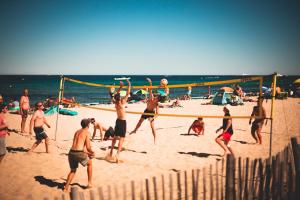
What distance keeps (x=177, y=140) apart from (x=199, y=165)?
2.73 m

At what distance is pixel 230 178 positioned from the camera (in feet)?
11.5

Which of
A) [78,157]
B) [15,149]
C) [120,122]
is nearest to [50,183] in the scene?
[78,157]

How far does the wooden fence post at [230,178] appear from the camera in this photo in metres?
3.47

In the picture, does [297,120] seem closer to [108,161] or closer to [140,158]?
[140,158]

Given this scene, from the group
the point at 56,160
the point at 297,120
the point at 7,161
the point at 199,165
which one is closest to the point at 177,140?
the point at 199,165

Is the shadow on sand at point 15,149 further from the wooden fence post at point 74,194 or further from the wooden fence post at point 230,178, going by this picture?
the wooden fence post at point 230,178

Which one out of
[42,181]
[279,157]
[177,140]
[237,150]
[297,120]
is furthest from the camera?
[297,120]

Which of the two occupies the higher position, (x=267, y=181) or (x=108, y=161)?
(x=267, y=181)

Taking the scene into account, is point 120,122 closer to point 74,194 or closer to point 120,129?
point 120,129

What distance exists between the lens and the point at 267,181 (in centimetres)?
368

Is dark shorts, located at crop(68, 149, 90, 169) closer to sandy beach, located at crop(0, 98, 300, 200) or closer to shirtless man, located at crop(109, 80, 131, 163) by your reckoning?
sandy beach, located at crop(0, 98, 300, 200)

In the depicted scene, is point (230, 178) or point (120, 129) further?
point (120, 129)

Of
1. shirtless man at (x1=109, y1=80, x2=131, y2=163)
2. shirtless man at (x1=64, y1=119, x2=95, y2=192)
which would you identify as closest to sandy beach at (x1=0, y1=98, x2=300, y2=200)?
shirtless man at (x1=109, y1=80, x2=131, y2=163)

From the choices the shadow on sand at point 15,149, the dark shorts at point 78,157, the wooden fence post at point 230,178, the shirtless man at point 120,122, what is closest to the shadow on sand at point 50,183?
the dark shorts at point 78,157
